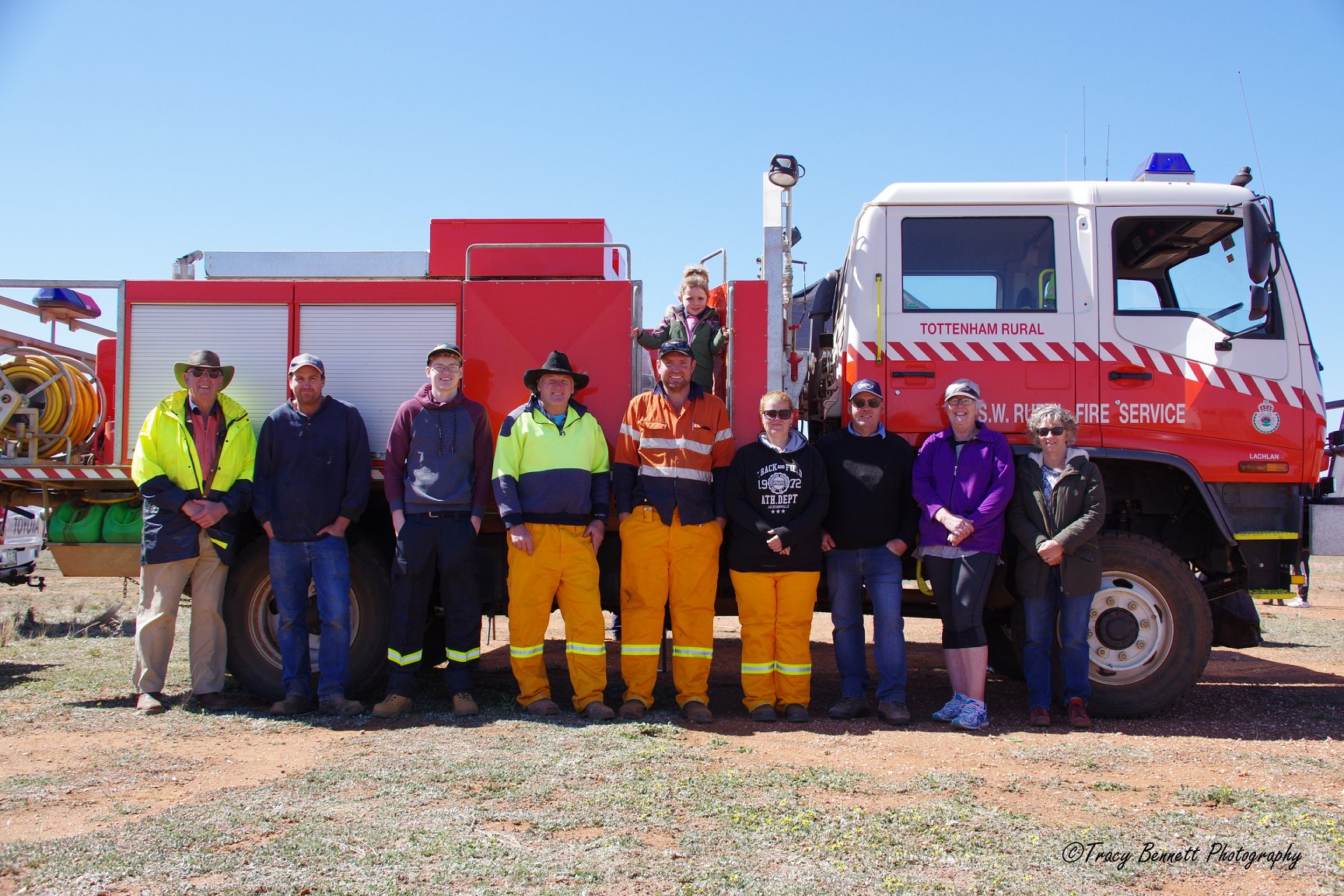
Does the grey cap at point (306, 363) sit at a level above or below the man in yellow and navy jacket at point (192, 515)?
above

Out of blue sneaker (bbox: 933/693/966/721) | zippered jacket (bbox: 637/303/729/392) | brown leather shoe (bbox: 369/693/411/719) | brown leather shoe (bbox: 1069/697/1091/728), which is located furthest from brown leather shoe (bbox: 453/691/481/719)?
brown leather shoe (bbox: 1069/697/1091/728)

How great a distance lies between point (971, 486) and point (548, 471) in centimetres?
252

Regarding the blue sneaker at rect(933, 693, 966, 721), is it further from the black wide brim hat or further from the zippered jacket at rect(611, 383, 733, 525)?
the black wide brim hat

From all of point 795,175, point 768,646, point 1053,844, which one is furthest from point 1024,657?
point 795,175

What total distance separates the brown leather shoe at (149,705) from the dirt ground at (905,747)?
0.07 meters

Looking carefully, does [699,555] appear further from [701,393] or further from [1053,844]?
[1053,844]

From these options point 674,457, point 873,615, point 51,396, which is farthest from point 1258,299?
point 51,396

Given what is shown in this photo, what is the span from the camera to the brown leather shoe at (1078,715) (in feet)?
18.6

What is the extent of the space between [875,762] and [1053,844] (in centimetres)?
126

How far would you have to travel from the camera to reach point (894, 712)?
5699 millimetres

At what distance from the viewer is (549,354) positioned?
19.9 ft

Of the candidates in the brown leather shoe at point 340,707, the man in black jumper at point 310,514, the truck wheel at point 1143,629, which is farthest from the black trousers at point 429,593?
the truck wheel at point 1143,629

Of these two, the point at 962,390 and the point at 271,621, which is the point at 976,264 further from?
the point at 271,621

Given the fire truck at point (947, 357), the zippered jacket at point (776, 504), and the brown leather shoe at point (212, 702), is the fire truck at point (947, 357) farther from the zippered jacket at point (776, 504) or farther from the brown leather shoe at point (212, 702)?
the zippered jacket at point (776, 504)
